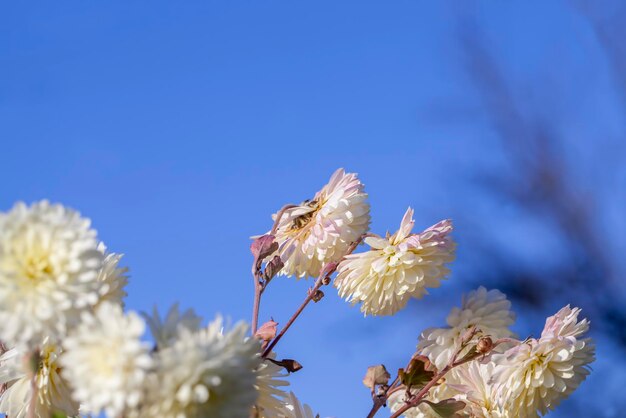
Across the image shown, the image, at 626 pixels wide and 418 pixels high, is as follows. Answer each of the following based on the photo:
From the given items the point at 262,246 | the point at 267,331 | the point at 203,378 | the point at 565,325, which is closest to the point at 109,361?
the point at 203,378

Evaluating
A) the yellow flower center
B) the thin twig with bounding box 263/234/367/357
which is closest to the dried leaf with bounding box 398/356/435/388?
the thin twig with bounding box 263/234/367/357

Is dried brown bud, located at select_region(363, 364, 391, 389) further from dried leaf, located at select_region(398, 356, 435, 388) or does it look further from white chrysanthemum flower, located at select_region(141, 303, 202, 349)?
white chrysanthemum flower, located at select_region(141, 303, 202, 349)

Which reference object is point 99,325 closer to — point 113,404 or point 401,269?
point 113,404

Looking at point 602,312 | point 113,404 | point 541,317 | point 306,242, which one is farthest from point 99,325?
point 602,312

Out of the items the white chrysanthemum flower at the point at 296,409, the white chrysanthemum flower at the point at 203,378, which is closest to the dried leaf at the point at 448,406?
the white chrysanthemum flower at the point at 296,409

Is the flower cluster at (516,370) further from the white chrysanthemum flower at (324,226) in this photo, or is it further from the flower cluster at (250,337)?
the white chrysanthemum flower at (324,226)

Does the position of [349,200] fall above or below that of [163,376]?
above
